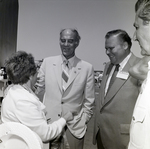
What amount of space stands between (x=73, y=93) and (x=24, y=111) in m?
0.51

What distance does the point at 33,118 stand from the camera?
4.82ft

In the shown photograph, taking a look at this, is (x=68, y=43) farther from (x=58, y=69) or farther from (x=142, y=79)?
(x=142, y=79)

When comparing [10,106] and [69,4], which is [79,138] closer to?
[10,106]

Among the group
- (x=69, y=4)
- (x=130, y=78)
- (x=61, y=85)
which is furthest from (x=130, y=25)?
(x=61, y=85)

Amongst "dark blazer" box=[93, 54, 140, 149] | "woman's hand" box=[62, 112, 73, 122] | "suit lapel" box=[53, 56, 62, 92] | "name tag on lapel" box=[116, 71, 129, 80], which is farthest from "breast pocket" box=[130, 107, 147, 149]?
"suit lapel" box=[53, 56, 62, 92]

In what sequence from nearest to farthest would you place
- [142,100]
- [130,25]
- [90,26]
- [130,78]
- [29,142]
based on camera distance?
[142,100] → [29,142] → [130,78] → [130,25] → [90,26]

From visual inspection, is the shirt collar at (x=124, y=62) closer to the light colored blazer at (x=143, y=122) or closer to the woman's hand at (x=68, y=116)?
the light colored blazer at (x=143, y=122)

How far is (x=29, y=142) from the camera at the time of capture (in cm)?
141

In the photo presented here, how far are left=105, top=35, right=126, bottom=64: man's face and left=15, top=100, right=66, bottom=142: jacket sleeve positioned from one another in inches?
32.5

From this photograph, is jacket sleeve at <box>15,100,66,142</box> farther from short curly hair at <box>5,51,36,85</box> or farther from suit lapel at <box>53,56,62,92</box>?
suit lapel at <box>53,56,62,92</box>

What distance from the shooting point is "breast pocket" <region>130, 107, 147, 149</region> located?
1.28 m

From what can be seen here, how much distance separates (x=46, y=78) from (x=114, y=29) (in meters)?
0.82

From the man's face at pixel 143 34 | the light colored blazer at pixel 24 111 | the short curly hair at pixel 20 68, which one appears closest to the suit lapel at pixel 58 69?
the short curly hair at pixel 20 68

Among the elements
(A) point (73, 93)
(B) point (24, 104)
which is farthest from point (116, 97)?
(B) point (24, 104)
